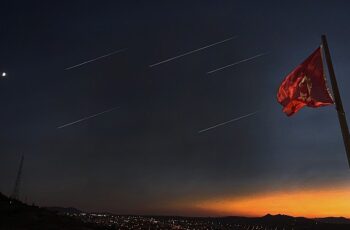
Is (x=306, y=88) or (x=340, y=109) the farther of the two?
(x=306, y=88)

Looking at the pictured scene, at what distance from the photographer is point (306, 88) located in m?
12.5

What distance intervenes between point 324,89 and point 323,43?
5.13 ft

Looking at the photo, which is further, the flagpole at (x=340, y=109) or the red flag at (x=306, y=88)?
the red flag at (x=306, y=88)

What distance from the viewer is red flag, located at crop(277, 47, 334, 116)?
39.1ft

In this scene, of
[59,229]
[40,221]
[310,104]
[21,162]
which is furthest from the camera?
[21,162]

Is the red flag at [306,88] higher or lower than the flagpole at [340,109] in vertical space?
higher

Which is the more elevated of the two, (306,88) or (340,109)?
(306,88)

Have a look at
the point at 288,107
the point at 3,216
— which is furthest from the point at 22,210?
the point at 288,107

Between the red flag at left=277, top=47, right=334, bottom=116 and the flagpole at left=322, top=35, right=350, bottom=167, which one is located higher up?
the red flag at left=277, top=47, right=334, bottom=116

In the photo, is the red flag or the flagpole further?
the red flag

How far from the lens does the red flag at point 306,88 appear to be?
39.1 feet

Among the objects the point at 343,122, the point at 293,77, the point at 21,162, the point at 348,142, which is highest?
the point at 21,162

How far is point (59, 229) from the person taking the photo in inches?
2451

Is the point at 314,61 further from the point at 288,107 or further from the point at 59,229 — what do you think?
the point at 59,229
